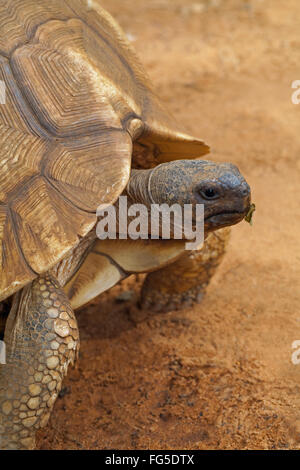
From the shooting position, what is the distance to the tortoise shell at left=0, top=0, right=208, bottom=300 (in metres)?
2.39

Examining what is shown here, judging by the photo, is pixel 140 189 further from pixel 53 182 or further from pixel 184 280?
pixel 184 280

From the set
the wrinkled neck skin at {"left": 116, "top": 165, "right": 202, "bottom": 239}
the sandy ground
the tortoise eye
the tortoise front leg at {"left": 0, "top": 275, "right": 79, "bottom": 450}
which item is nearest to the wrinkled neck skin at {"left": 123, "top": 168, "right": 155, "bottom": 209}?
the wrinkled neck skin at {"left": 116, "top": 165, "right": 202, "bottom": 239}

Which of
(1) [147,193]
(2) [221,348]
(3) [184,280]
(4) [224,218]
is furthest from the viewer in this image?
(3) [184,280]

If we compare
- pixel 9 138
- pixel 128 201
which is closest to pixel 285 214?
pixel 128 201

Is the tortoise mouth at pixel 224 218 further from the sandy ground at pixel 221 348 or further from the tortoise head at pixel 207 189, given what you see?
the sandy ground at pixel 221 348

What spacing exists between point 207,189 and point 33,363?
111 centimetres

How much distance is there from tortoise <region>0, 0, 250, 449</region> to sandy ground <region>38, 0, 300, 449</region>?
0.55m

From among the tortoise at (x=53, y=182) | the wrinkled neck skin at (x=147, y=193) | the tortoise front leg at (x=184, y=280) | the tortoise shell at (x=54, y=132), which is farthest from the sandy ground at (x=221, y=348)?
the tortoise shell at (x=54, y=132)

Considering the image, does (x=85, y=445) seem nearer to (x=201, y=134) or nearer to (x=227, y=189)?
(x=227, y=189)

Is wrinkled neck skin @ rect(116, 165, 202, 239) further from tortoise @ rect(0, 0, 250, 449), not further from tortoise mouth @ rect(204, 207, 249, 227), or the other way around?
tortoise mouth @ rect(204, 207, 249, 227)

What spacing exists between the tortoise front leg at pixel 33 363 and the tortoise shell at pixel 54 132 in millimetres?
214

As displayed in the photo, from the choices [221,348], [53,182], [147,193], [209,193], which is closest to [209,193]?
[209,193]

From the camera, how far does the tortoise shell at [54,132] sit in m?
2.39

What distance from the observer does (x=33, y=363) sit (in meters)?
2.47
